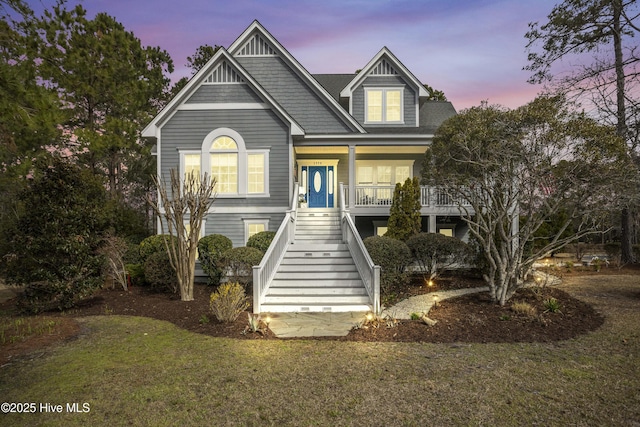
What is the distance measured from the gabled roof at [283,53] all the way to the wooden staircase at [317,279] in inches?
225

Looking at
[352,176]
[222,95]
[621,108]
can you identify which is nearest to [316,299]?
[352,176]

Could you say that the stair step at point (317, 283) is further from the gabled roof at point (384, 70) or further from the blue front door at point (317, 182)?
the gabled roof at point (384, 70)

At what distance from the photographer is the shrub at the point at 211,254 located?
12.0 meters

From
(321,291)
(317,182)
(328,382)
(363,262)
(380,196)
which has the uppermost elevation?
(317,182)

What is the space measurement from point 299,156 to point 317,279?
8790 mm

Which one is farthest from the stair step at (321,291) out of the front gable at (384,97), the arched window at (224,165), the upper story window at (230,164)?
the front gable at (384,97)

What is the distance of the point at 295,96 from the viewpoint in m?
16.6

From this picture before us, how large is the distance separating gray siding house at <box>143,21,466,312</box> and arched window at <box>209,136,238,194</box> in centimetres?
4

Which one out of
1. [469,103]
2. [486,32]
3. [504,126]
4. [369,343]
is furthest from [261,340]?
[486,32]

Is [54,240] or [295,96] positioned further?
[295,96]

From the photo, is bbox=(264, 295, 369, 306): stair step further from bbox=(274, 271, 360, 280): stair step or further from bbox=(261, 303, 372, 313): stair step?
bbox=(274, 271, 360, 280): stair step

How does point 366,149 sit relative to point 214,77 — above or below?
below

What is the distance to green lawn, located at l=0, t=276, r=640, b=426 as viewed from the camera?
407 cm

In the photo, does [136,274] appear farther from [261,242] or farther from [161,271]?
[261,242]
